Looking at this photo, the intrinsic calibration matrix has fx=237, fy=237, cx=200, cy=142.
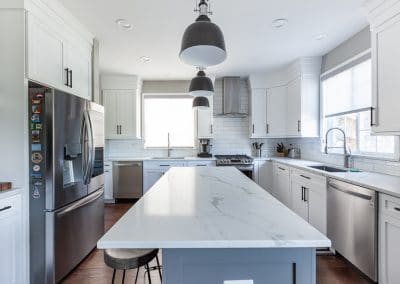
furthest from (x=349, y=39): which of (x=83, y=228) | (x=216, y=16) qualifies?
(x=83, y=228)

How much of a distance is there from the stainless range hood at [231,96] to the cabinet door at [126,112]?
1901 millimetres

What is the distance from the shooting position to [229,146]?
17.3 ft

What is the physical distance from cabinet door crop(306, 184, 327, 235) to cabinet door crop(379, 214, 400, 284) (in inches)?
31.1

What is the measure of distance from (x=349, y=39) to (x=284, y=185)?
2.31 metres

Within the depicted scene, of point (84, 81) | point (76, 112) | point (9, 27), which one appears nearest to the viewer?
point (9, 27)

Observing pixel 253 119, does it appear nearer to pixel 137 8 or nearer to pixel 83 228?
pixel 137 8

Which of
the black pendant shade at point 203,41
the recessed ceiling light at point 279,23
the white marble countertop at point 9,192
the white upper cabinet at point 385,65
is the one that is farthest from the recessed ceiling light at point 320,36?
the white marble countertop at point 9,192

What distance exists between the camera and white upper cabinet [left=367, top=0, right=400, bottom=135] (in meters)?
1.99

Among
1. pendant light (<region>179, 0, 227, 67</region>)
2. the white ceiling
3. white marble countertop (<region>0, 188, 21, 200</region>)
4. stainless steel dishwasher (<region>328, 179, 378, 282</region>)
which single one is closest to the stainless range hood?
the white ceiling

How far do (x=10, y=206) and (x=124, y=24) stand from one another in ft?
7.08

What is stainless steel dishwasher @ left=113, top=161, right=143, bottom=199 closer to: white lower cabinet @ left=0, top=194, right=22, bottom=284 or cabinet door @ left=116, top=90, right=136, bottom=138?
cabinet door @ left=116, top=90, right=136, bottom=138

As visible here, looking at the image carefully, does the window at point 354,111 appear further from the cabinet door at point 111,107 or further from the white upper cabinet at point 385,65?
the cabinet door at point 111,107

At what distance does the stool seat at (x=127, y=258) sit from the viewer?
1304 mm

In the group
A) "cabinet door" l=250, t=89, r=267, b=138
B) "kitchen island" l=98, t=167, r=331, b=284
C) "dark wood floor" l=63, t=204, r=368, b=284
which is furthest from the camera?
"cabinet door" l=250, t=89, r=267, b=138
